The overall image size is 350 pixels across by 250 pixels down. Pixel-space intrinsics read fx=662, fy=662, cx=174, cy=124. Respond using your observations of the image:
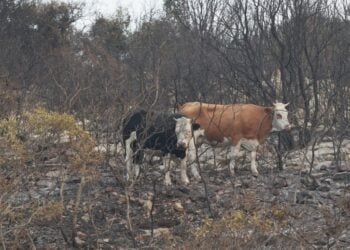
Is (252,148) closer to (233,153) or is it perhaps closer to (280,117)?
(233,153)

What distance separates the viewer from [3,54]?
19797mm

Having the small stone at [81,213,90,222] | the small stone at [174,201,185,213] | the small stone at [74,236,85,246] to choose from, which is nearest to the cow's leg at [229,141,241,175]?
the small stone at [174,201,185,213]

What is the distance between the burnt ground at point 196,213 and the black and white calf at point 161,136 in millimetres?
263

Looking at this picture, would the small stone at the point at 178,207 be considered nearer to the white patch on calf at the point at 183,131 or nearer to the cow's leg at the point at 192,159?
the white patch on calf at the point at 183,131

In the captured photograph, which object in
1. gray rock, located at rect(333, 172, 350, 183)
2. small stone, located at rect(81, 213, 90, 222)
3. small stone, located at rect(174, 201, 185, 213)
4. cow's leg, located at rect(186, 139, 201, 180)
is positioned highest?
cow's leg, located at rect(186, 139, 201, 180)

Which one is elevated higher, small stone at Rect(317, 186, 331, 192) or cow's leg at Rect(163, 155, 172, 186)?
cow's leg at Rect(163, 155, 172, 186)

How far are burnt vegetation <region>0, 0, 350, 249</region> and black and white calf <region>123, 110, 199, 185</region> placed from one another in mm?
222

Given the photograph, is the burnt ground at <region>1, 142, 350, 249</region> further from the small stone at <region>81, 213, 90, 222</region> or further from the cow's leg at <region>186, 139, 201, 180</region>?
the cow's leg at <region>186, 139, 201, 180</region>

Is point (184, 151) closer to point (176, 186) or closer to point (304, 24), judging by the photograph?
point (176, 186)

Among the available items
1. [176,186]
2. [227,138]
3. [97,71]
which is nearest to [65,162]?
[176,186]

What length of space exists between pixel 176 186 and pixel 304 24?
22.4ft

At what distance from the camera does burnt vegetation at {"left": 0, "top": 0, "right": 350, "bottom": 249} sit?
22.6ft

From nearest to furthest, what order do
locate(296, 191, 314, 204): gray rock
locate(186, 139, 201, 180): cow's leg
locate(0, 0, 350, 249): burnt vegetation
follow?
→ locate(0, 0, 350, 249): burnt vegetation
locate(296, 191, 314, 204): gray rock
locate(186, 139, 201, 180): cow's leg

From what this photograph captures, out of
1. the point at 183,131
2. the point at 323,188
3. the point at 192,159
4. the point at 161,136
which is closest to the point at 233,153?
the point at 192,159
